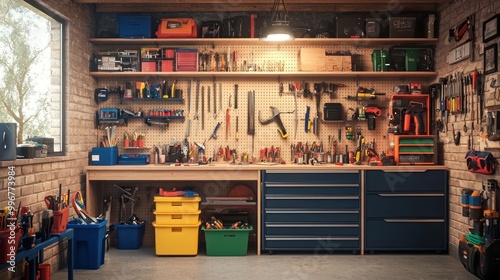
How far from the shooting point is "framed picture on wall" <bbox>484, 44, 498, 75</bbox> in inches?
165

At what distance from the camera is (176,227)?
16.8 feet

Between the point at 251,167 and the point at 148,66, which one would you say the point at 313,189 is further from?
the point at 148,66

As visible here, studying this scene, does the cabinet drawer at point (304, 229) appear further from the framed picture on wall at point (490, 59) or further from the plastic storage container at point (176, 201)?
the framed picture on wall at point (490, 59)

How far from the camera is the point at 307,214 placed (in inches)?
→ 204

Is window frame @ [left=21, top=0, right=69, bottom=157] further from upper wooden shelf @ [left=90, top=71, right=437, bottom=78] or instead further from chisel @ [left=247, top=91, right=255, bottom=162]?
chisel @ [left=247, top=91, right=255, bottom=162]

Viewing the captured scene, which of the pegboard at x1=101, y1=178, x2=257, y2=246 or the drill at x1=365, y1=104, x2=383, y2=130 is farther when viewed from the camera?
the pegboard at x1=101, y1=178, x2=257, y2=246

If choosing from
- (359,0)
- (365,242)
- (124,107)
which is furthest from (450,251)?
(124,107)

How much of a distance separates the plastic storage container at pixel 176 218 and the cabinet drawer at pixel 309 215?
2.54 ft

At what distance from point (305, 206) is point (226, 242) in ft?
3.02

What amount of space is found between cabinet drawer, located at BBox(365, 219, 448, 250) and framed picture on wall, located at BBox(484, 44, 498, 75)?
68.3 inches

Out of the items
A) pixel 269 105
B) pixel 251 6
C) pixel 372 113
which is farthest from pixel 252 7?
pixel 372 113

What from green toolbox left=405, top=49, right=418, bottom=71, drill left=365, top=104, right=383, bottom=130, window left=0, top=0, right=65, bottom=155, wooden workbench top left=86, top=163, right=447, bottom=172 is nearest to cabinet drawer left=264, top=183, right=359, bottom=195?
wooden workbench top left=86, top=163, right=447, bottom=172

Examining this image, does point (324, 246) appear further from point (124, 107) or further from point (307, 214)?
point (124, 107)

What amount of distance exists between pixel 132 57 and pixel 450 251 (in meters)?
4.12
